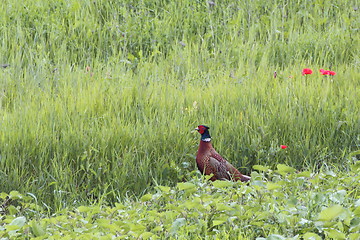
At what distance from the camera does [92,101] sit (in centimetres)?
523

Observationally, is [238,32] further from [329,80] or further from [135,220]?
[135,220]

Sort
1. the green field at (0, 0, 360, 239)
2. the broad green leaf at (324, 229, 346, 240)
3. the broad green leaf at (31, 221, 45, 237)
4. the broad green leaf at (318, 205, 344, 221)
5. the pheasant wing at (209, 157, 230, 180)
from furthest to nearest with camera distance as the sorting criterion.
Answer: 1. the pheasant wing at (209, 157, 230, 180)
2. the green field at (0, 0, 360, 239)
3. the broad green leaf at (31, 221, 45, 237)
4. the broad green leaf at (318, 205, 344, 221)
5. the broad green leaf at (324, 229, 346, 240)

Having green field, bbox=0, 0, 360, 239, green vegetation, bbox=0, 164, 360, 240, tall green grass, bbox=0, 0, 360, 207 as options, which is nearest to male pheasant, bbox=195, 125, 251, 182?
green field, bbox=0, 0, 360, 239

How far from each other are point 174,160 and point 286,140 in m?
1.05

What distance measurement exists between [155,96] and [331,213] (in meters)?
2.76

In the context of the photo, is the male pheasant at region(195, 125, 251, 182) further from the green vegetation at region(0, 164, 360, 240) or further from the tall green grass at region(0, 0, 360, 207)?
the green vegetation at region(0, 164, 360, 240)

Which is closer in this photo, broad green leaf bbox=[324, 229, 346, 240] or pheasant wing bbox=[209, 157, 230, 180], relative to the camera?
broad green leaf bbox=[324, 229, 346, 240]

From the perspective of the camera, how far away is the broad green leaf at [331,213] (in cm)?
283

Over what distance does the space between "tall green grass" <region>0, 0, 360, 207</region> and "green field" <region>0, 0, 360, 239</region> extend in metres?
0.02

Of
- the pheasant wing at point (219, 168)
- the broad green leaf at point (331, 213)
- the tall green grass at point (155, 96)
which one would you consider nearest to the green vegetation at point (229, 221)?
the broad green leaf at point (331, 213)

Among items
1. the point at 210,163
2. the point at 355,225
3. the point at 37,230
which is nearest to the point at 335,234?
the point at 355,225

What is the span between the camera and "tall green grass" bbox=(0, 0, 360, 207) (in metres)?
4.58

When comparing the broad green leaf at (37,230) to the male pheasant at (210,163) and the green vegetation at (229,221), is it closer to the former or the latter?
the green vegetation at (229,221)

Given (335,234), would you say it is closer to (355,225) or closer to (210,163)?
(355,225)
